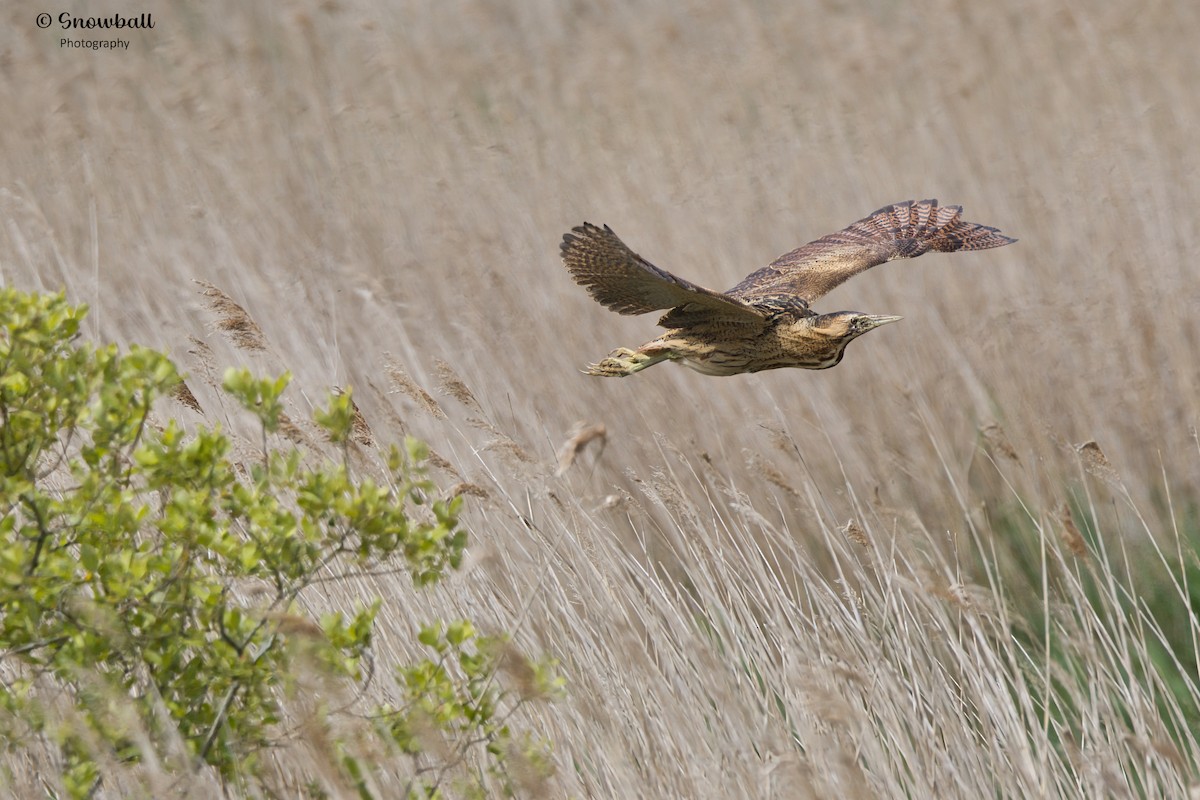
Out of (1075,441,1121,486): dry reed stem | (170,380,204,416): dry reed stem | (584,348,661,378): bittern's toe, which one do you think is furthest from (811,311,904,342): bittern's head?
(170,380,204,416): dry reed stem

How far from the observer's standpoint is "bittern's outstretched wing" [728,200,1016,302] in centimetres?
300

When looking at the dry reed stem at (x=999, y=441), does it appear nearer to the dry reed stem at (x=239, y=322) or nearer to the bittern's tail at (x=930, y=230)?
the bittern's tail at (x=930, y=230)

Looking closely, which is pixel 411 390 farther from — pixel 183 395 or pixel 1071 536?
pixel 1071 536

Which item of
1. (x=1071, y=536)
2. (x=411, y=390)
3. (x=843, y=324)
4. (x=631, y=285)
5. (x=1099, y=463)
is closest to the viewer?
(x=1071, y=536)

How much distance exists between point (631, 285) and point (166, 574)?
44.0 inches

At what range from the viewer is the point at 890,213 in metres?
3.38

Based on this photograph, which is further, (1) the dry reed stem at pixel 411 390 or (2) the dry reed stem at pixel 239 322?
(2) the dry reed stem at pixel 239 322

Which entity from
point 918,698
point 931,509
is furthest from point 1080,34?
point 918,698

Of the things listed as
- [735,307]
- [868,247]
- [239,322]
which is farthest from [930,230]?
[239,322]

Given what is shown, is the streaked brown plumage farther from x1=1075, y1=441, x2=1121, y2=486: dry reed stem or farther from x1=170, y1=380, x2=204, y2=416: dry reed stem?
x1=170, y1=380, x2=204, y2=416: dry reed stem

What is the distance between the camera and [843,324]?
104 inches

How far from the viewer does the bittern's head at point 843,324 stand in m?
2.62

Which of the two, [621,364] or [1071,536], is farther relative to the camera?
[621,364]

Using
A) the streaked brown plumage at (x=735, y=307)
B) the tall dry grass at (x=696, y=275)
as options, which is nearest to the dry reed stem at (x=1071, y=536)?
the tall dry grass at (x=696, y=275)
